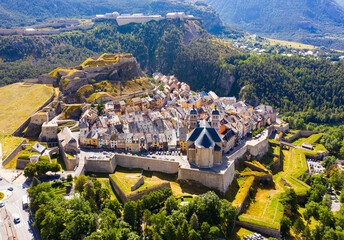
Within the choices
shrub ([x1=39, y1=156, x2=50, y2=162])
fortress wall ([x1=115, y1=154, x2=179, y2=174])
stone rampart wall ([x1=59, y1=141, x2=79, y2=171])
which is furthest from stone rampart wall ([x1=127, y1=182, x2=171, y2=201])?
shrub ([x1=39, y1=156, x2=50, y2=162])

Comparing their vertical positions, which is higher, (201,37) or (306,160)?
(201,37)

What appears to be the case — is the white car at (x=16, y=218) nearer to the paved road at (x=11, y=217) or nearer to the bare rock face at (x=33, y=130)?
the paved road at (x=11, y=217)

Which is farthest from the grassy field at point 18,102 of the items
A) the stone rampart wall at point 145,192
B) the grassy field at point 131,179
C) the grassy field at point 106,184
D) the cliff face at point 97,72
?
the stone rampart wall at point 145,192

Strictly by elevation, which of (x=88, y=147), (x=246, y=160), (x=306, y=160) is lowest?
(x=306, y=160)

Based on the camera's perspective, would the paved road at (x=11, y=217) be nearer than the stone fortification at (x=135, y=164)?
Yes

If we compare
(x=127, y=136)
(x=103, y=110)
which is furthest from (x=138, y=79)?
(x=127, y=136)

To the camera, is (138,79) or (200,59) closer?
(138,79)

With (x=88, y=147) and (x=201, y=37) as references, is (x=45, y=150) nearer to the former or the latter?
(x=88, y=147)
